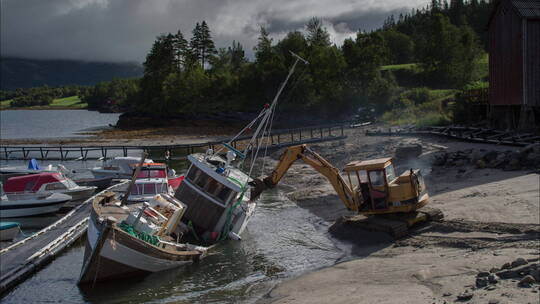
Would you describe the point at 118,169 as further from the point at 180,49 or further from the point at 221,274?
the point at 180,49

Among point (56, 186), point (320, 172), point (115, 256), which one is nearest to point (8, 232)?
point (56, 186)

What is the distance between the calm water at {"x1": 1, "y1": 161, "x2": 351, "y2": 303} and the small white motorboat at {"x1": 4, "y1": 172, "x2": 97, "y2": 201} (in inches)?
358

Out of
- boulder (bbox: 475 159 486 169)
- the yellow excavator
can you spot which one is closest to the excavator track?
the yellow excavator

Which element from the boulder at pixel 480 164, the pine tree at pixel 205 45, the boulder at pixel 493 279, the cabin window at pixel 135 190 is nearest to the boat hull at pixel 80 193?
the cabin window at pixel 135 190

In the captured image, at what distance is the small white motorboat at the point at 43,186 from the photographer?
98.2 feet

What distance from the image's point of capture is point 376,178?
19.1 m

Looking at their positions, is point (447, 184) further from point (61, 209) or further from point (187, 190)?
point (61, 209)

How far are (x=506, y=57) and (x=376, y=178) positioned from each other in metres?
24.6

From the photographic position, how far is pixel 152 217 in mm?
18453

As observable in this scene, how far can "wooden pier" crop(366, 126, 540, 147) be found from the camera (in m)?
32.4

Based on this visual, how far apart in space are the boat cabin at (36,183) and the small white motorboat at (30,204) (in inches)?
17.5

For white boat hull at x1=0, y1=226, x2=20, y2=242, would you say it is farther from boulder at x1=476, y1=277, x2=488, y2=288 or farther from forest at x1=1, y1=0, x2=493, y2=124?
forest at x1=1, y1=0, x2=493, y2=124

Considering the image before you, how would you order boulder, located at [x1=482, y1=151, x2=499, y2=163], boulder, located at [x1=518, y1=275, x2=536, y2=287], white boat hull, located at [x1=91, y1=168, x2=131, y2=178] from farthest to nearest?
1. white boat hull, located at [x1=91, y1=168, x2=131, y2=178]
2. boulder, located at [x1=482, y1=151, x2=499, y2=163]
3. boulder, located at [x1=518, y1=275, x2=536, y2=287]

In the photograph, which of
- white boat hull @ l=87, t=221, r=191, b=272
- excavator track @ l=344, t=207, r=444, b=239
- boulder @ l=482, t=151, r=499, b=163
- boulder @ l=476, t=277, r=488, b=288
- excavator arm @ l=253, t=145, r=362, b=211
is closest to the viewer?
boulder @ l=476, t=277, r=488, b=288
